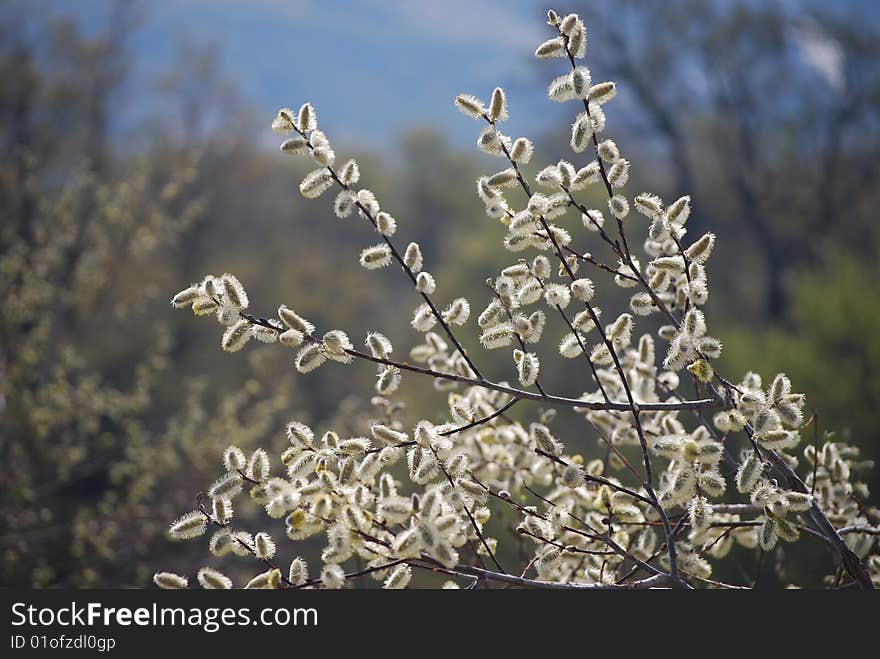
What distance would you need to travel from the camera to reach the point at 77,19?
16.2 m

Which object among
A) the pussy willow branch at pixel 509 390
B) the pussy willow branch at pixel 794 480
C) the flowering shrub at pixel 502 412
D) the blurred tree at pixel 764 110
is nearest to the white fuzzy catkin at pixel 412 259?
the flowering shrub at pixel 502 412

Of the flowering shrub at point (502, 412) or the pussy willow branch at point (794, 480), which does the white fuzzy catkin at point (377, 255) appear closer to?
the flowering shrub at point (502, 412)

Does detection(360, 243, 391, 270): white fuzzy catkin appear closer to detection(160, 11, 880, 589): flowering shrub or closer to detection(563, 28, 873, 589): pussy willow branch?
detection(160, 11, 880, 589): flowering shrub

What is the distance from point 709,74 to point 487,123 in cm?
1938

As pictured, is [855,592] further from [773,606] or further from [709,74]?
[709,74]

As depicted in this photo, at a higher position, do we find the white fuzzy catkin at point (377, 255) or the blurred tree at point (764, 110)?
the blurred tree at point (764, 110)

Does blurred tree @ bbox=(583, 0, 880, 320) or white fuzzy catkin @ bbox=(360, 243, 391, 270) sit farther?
blurred tree @ bbox=(583, 0, 880, 320)

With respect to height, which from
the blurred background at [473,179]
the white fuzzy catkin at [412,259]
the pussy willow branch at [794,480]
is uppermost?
the blurred background at [473,179]

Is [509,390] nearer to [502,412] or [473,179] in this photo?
[502,412]

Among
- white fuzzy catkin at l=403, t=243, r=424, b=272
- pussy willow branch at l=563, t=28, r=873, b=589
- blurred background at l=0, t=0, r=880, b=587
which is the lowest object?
pussy willow branch at l=563, t=28, r=873, b=589

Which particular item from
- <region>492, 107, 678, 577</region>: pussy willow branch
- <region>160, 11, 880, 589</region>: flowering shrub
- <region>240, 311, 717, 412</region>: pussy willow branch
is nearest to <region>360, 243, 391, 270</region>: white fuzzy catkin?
<region>160, 11, 880, 589</region>: flowering shrub

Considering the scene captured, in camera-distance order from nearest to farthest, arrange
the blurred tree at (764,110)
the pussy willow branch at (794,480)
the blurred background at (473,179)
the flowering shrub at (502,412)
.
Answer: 1. the flowering shrub at (502,412)
2. the pussy willow branch at (794,480)
3. the blurred background at (473,179)
4. the blurred tree at (764,110)

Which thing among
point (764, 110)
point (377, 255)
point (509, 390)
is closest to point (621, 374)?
point (509, 390)

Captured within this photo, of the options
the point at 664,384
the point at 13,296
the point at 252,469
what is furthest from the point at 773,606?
the point at 13,296
